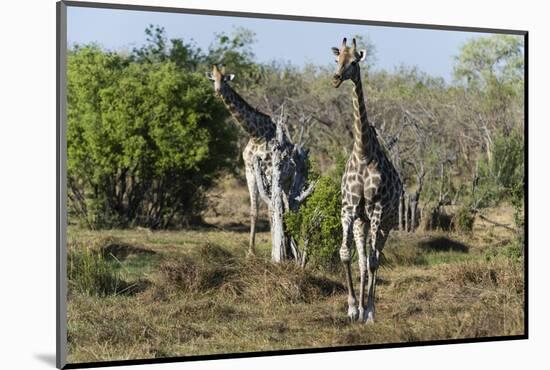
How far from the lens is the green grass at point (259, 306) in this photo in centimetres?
784

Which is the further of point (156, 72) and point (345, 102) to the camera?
point (345, 102)

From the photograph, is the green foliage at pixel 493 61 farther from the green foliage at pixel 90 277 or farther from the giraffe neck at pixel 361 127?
the green foliage at pixel 90 277

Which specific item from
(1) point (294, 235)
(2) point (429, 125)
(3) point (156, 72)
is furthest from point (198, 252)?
(2) point (429, 125)

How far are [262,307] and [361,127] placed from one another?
5.66 ft

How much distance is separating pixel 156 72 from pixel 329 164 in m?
3.69

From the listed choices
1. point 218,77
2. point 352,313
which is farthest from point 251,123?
point 352,313

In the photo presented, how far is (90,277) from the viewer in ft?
27.8

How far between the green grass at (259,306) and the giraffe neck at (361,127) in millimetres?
1317

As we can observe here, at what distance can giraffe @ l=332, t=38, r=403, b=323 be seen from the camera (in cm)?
819

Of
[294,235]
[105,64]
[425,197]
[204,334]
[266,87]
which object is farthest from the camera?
[266,87]

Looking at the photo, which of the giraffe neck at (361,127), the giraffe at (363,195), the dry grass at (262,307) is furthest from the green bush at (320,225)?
the giraffe neck at (361,127)

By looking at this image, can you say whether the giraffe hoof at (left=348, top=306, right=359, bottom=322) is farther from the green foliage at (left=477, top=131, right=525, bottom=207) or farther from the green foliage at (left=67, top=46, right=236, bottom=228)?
the green foliage at (left=67, top=46, right=236, bottom=228)

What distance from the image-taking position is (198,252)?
9.57m

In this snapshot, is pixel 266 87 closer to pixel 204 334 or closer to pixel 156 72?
pixel 156 72
